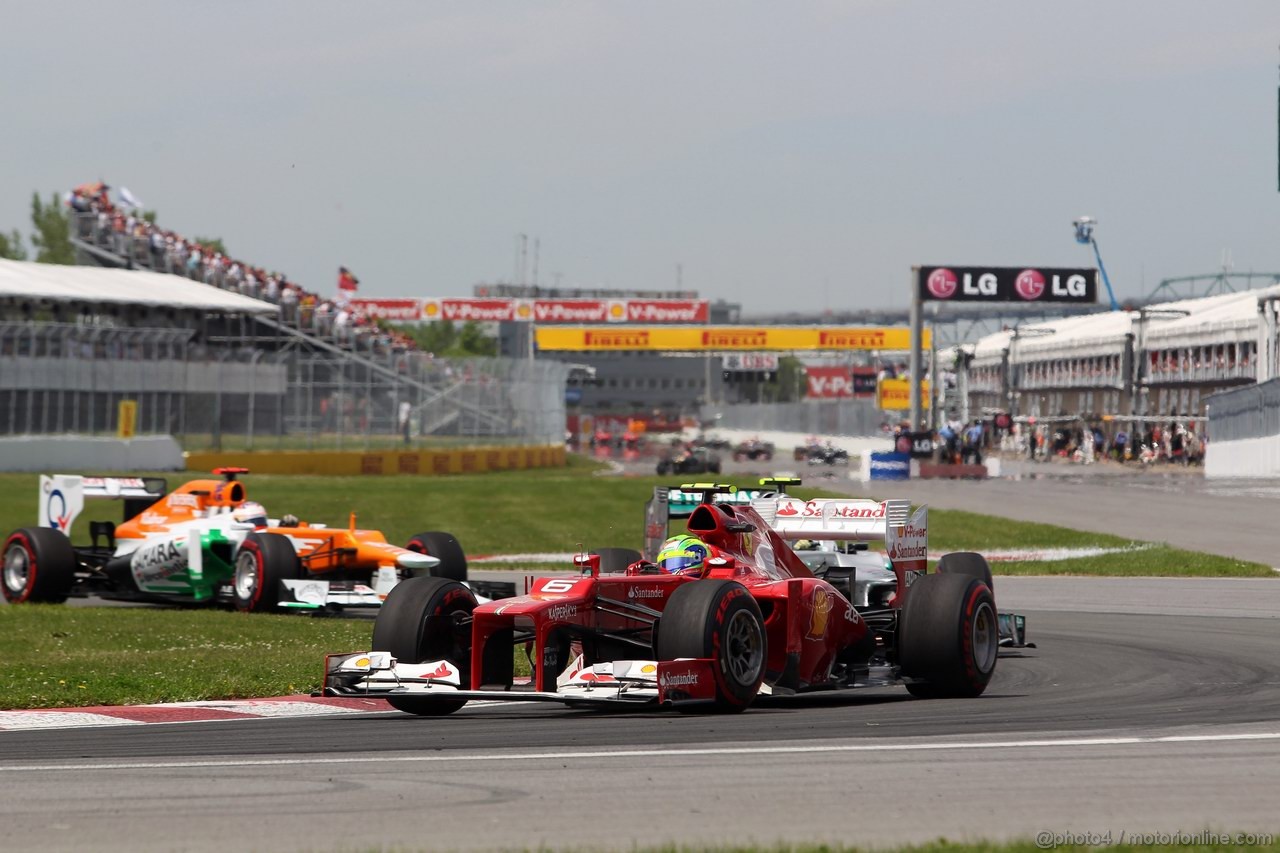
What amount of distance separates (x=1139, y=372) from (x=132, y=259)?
145ft

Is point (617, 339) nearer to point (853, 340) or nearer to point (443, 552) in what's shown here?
point (853, 340)

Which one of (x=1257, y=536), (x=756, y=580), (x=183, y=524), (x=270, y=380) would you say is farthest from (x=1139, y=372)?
(x=756, y=580)

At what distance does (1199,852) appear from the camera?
6.18m

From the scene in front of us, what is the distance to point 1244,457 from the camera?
54.4 metres

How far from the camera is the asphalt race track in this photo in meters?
6.73

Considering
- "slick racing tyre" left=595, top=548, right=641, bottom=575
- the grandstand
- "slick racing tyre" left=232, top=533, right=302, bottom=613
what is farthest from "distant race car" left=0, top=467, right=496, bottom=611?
the grandstand

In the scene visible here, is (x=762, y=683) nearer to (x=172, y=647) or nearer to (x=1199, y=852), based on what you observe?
(x=1199, y=852)

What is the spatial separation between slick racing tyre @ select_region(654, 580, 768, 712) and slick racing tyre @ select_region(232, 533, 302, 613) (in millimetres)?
8498

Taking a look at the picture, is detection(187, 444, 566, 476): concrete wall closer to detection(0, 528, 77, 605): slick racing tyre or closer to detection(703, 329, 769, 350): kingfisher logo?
detection(0, 528, 77, 605): slick racing tyre

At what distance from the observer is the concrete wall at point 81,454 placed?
155 ft

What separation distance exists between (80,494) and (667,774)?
1412cm

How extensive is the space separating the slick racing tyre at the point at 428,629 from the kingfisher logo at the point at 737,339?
362ft

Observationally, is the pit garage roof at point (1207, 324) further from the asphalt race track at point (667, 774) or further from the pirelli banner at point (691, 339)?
the asphalt race track at point (667, 774)

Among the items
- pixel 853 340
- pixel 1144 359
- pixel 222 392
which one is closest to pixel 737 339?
pixel 853 340
